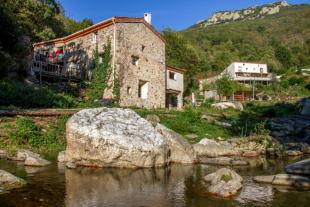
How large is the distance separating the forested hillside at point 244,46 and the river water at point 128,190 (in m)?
48.3

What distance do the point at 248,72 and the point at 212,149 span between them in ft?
→ 201

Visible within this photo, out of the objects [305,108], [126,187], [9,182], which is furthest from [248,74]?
[9,182]

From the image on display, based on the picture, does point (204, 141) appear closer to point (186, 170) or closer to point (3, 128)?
point (186, 170)

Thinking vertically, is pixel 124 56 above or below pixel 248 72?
below

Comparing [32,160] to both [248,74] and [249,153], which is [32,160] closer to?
[249,153]

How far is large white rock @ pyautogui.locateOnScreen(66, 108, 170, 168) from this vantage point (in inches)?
525

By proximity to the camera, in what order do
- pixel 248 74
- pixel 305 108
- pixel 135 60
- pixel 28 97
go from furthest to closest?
pixel 248 74 → pixel 305 108 → pixel 135 60 → pixel 28 97

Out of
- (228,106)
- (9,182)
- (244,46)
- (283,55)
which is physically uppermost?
(244,46)

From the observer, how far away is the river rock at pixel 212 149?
17781 mm

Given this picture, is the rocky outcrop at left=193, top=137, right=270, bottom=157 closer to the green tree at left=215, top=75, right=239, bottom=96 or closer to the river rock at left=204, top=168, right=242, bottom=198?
the river rock at left=204, top=168, right=242, bottom=198

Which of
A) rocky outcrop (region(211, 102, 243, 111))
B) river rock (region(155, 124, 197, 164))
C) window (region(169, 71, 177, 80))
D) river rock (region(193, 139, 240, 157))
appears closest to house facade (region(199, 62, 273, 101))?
rocky outcrop (region(211, 102, 243, 111))

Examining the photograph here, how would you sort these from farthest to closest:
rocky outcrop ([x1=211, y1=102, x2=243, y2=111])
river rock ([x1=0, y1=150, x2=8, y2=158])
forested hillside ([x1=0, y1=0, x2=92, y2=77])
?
rocky outcrop ([x1=211, y1=102, x2=243, y2=111]), forested hillside ([x1=0, y1=0, x2=92, y2=77]), river rock ([x1=0, y1=150, x2=8, y2=158])

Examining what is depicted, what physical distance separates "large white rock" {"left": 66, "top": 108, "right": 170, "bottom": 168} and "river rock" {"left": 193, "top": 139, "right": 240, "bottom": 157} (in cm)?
402

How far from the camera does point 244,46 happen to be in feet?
352
